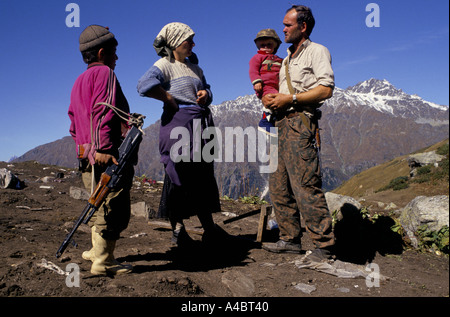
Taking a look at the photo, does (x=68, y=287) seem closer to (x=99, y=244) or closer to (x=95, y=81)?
(x=99, y=244)

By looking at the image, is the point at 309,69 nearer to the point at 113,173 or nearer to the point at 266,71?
the point at 266,71

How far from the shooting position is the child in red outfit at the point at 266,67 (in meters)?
4.89

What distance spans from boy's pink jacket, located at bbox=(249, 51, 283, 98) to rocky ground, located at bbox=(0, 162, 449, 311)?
2.52m

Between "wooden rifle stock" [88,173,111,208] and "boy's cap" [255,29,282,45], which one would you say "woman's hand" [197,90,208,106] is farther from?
"wooden rifle stock" [88,173,111,208]

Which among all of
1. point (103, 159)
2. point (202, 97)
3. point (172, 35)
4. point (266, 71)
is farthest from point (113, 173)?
point (266, 71)

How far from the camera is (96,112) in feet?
11.4

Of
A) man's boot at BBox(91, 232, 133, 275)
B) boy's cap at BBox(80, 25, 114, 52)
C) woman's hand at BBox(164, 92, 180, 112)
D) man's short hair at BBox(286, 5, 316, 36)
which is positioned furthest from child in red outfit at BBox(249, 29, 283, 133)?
man's boot at BBox(91, 232, 133, 275)

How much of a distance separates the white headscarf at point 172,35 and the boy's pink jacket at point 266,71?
106 cm

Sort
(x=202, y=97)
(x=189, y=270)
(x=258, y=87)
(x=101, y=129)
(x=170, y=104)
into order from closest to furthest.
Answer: (x=101, y=129), (x=189, y=270), (x=170, y=104), (x=202, y=97), (x=258, y=87)

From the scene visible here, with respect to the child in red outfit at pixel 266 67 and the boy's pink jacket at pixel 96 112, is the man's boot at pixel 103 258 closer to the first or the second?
the boy's pink jacket at pixel 96 112

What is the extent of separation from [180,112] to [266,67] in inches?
58.6

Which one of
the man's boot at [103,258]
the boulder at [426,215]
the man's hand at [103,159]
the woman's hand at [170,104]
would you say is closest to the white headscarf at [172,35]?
the woman's hand at [170,104]

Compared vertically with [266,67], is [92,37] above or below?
below

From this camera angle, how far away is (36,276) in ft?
11.6
